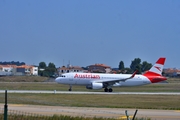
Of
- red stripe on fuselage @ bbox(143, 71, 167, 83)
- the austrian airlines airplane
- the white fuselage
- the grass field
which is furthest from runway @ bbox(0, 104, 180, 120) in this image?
red stripe on fuselage @ bbox(143, 71, 167, 83)

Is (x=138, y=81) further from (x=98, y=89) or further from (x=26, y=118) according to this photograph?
(x=26, y=118)

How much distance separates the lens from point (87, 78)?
5716 centimetres

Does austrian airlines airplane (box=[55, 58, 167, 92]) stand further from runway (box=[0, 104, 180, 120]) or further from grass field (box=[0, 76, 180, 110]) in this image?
runway (box=[0, 104, 180, 120])

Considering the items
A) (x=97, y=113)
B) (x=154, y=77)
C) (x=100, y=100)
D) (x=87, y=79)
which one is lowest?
(x=97, y=113)

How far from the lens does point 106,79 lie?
5859 centimetres

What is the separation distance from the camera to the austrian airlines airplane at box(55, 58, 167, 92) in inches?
2242

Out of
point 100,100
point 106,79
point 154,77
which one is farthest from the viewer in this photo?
point 154,77

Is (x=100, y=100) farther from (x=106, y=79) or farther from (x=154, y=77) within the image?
(x=154, y=77)

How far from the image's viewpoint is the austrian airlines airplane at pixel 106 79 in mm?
56938

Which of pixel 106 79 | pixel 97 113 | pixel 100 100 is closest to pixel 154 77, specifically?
pixel 106 79

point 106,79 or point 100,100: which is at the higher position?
point 106,79

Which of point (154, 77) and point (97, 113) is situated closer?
point (97, 113)

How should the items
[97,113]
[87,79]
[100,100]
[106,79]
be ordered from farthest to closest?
[106,79]
[87,79]
[100,100]
[97,113]

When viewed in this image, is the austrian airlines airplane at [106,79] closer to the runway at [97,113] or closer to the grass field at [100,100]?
the grass field at [100,100]
